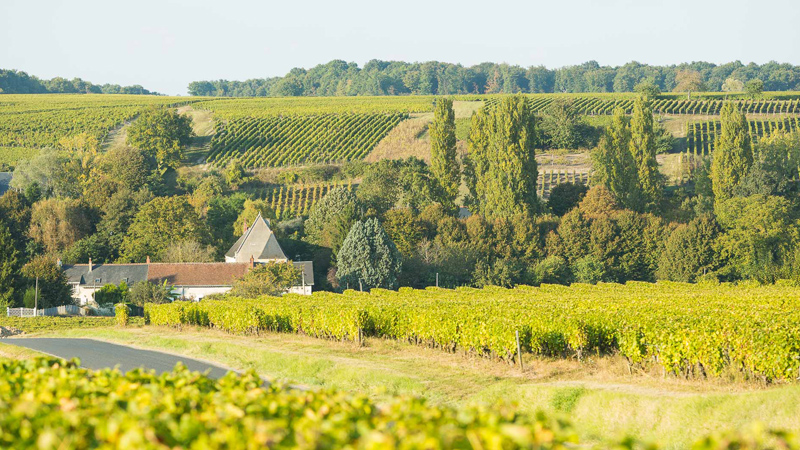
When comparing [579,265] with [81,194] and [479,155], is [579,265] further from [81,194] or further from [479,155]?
[81,194]

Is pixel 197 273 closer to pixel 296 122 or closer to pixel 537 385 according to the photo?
pixel 296 122

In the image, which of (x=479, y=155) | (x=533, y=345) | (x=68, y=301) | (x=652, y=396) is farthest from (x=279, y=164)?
(x=652, y=396)

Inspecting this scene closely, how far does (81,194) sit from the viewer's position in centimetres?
9112

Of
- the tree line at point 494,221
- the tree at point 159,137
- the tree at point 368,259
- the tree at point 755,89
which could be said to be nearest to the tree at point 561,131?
the tree line at point 494,221

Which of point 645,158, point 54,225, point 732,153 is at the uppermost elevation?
point 732,153

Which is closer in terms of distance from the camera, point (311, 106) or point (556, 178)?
point (556, 178)

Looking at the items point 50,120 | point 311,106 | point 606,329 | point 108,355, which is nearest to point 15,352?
point 108,355

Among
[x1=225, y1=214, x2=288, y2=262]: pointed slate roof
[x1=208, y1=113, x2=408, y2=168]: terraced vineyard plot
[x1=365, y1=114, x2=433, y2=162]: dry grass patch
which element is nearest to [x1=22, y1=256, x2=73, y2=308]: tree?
[x1=225, y1=214, x2=288, y2=262]: pointed slate roof

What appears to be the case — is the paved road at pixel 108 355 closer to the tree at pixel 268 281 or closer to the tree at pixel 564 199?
the tree at pixel 268 281

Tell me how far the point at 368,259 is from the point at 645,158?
86.0ft

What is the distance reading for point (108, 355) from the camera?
2716cm

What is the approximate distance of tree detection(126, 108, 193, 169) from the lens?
97812mm

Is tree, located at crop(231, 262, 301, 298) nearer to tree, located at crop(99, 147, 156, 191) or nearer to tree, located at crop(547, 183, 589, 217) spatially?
tree, located at crop(547, 183, 589, 217)

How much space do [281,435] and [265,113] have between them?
114 meters
